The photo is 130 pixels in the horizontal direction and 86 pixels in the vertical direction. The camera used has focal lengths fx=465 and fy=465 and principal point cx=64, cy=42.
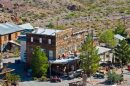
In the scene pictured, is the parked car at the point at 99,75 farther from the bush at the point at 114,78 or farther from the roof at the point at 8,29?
the roof at the point at 8,29

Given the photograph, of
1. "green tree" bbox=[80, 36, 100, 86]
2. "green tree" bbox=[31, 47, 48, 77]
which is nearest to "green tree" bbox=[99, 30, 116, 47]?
"green tree" bbox=[80, 36, 100, 86]

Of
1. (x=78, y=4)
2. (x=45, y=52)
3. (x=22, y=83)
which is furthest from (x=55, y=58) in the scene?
(x=78, y=4)

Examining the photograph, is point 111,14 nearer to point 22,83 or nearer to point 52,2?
point 52,2

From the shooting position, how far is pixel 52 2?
18512 cm

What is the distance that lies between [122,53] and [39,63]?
16.8 metres

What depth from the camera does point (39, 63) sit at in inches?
3231

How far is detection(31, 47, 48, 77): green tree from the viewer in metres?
81.7

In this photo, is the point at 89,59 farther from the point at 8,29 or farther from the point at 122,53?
the point at 8,29

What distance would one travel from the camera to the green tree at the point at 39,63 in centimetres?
8167

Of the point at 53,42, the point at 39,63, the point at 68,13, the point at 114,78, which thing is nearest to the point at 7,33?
the point at 53,42

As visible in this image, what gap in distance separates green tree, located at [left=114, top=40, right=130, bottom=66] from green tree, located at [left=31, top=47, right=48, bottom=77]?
49.1ft

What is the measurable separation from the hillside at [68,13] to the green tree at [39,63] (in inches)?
2365

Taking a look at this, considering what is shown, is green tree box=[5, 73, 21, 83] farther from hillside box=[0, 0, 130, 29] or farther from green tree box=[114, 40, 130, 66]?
hillside box=[0, 0, 130, 29]

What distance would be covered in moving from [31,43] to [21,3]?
299 feet
